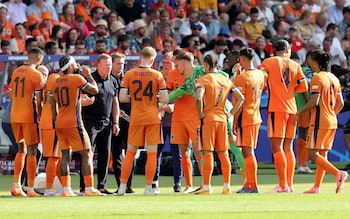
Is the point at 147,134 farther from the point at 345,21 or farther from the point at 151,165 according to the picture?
the point at 345,21

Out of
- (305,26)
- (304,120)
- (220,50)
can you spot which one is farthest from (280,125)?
(305,26)

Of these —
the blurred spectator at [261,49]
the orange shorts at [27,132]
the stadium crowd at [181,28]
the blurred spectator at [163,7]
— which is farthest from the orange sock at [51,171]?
the blurred spectator at [163,7]

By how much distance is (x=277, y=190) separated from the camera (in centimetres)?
1794

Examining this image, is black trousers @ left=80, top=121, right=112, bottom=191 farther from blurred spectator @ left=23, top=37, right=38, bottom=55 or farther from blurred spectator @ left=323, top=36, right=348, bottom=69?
blurred spectator @ left=323, top=36, right=348, bottom=69

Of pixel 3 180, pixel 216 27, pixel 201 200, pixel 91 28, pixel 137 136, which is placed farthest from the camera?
pixel 216 27

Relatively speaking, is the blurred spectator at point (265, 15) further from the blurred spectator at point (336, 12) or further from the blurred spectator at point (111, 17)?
the blurred spectator at point (111, 17)

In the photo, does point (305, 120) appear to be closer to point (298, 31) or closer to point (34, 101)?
point (34, 101)

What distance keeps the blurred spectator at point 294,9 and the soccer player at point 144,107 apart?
15983 millimetres

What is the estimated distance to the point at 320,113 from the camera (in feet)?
58.0

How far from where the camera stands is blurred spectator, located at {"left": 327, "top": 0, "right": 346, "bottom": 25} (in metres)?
33.3

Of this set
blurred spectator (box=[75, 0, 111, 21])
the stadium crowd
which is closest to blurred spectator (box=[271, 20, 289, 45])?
the stadium crowd

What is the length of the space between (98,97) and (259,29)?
43.5 ft

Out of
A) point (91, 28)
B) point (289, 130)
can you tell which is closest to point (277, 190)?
point (289, 130)

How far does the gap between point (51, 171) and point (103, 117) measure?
4.30 feet
